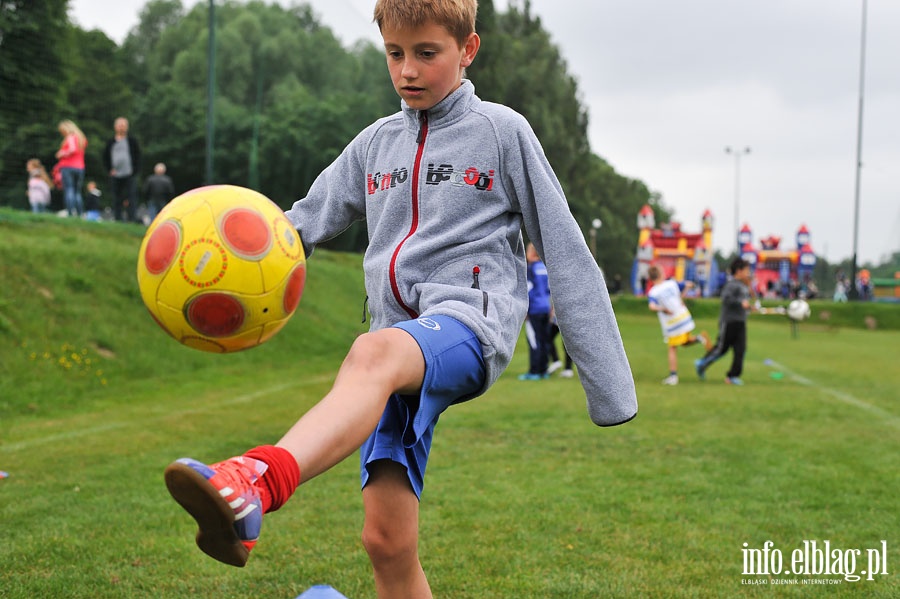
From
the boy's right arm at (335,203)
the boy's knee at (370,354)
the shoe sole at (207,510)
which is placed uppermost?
the boy's right arm at (335,203)

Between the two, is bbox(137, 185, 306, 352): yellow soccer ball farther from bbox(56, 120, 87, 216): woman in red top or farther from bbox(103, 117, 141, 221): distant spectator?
bbox(103, 117, 141, 221): distant spectator

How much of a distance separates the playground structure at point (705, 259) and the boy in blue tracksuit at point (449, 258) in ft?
140

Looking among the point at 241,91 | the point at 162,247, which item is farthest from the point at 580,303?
the point at 241,91

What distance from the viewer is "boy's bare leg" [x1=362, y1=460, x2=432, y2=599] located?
2.81m

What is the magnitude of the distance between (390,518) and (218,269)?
0.96 meters

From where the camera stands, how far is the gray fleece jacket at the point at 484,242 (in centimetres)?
274

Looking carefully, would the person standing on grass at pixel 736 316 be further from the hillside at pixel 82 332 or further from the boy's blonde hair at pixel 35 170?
the boy's blonde hair at pixel 35 170

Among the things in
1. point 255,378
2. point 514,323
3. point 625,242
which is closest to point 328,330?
point 255,378

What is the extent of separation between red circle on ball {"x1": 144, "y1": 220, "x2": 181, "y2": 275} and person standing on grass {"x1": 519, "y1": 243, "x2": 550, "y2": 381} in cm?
1062

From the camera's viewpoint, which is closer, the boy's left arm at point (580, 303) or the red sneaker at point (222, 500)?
the red sneaker at point (222, 500)

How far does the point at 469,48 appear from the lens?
292 centimetres

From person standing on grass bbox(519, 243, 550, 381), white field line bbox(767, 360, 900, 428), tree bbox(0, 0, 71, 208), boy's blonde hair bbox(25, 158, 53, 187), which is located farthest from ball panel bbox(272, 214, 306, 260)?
tree bbox(0, 0, 71, 208)

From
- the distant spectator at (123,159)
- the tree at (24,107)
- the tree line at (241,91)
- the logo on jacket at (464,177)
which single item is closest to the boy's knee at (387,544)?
the logo on jacket at (464,177)

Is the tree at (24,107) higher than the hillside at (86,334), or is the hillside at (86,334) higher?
the tree at (24,107)
